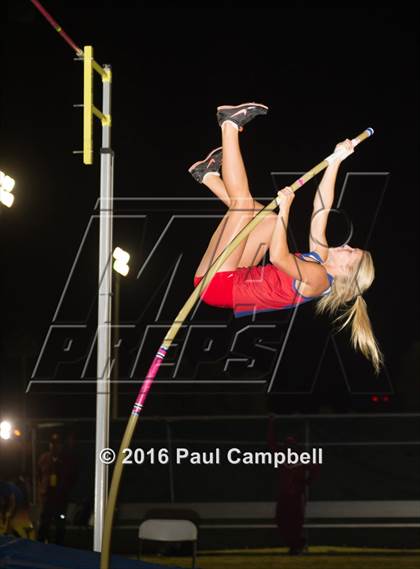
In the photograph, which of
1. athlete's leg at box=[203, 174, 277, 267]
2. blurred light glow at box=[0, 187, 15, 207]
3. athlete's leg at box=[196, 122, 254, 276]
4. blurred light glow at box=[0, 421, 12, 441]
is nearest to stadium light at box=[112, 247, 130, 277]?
athlete's leg at box=[196, 122, 254, 276]

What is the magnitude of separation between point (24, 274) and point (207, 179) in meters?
7.62

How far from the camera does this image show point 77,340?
14.7 metres

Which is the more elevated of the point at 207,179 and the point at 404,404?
the point at 404,404

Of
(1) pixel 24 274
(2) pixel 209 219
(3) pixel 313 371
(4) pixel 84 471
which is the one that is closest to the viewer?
(2) pixel 209 219

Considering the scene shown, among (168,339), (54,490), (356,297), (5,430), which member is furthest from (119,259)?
(5,430)

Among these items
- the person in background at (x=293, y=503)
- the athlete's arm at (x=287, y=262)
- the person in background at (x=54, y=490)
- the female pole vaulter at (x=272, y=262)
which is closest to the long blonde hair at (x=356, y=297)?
the female pole vaulter at (x=272, y=262)

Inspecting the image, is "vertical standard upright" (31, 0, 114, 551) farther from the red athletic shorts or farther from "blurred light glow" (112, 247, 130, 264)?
the red athletic shorts

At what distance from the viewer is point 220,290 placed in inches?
225

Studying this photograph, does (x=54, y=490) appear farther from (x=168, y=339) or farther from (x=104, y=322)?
(x=168, y=339)

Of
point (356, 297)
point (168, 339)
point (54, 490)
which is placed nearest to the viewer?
point (168, 339)

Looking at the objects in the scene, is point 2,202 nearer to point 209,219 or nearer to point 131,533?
point 209,219

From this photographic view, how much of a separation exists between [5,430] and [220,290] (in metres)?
4.00

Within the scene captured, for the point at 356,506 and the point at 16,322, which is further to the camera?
the point at 16,322

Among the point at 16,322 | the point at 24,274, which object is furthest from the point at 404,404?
the point at 24,274
